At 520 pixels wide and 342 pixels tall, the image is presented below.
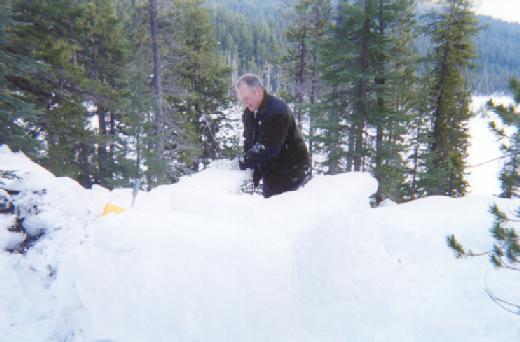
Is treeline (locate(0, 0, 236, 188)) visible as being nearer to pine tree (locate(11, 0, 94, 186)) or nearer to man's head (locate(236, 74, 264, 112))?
pine tree (locate(11, 0, 94, 186))

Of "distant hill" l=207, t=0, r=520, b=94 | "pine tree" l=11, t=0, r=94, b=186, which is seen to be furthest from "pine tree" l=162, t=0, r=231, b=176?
"distant hill" l=207, t=0, r=520, b=94

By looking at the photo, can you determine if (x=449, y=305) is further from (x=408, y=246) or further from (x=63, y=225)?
(x=63, y=225)

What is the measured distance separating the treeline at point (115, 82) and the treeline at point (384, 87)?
467cm

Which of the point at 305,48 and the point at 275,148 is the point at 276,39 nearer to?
the point at 305,48

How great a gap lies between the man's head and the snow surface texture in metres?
1.01

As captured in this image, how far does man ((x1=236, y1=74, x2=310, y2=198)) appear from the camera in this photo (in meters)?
4.12

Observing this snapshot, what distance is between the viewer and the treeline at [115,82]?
11641 mm

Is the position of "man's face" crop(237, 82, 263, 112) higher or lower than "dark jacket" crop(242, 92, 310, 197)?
higher

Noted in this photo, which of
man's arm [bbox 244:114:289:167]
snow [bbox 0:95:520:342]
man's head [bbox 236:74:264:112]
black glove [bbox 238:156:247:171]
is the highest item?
man's head [bbox 236:74:264:112]

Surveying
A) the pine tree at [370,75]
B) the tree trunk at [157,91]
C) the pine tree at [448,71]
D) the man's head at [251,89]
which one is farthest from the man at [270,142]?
the pine tree at [448,71]

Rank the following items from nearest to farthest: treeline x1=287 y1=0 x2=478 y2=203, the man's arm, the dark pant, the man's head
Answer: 1. the man's arm
2. the man's head
3. the dark pant
4. treeline x1=287 y1=0 x2=478 y2=203

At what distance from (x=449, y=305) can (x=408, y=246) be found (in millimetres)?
1400

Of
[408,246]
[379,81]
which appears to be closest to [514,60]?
[379,81]

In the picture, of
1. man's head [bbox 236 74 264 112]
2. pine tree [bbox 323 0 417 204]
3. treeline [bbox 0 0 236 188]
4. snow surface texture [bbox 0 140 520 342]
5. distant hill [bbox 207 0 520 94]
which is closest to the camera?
snow surface texture [bbox 0 140 520 342]
